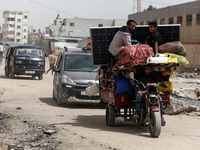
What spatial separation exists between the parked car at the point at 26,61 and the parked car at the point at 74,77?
36.0 feet

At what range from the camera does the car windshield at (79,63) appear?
14313mm

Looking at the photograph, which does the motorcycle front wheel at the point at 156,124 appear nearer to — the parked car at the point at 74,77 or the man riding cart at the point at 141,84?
the man riding cart at the point at 141,84

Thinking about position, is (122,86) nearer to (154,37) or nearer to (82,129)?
(82,129)

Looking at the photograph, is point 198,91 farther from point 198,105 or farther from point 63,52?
point 63,52

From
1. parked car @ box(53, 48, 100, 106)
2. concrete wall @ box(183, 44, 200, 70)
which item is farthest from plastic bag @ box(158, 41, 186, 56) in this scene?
concrete wall @ box(183, 44, 200, 70)

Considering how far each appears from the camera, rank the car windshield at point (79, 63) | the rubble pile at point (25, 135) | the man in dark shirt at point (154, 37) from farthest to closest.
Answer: the car windshield at point (79, 63) < the man in dark shirt at point (154, 37) < the rubble pile at point (25, 135)

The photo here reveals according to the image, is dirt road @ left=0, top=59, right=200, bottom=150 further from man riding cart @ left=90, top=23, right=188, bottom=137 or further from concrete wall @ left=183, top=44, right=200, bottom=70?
concrete wall @ left=183, top=44, right=200, bottom=70

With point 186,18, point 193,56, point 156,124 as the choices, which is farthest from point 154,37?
point 186,18

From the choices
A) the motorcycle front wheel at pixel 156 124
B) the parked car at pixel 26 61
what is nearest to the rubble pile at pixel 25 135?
the motorcycle front wheel at pixel 156 124

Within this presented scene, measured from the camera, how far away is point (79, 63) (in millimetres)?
14508

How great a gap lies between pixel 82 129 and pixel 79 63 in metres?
5.67

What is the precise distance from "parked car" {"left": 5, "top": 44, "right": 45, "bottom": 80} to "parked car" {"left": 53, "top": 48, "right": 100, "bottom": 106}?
11.0m

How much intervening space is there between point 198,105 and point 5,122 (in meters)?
5.95

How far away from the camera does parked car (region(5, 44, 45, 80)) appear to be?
25.8 meters
